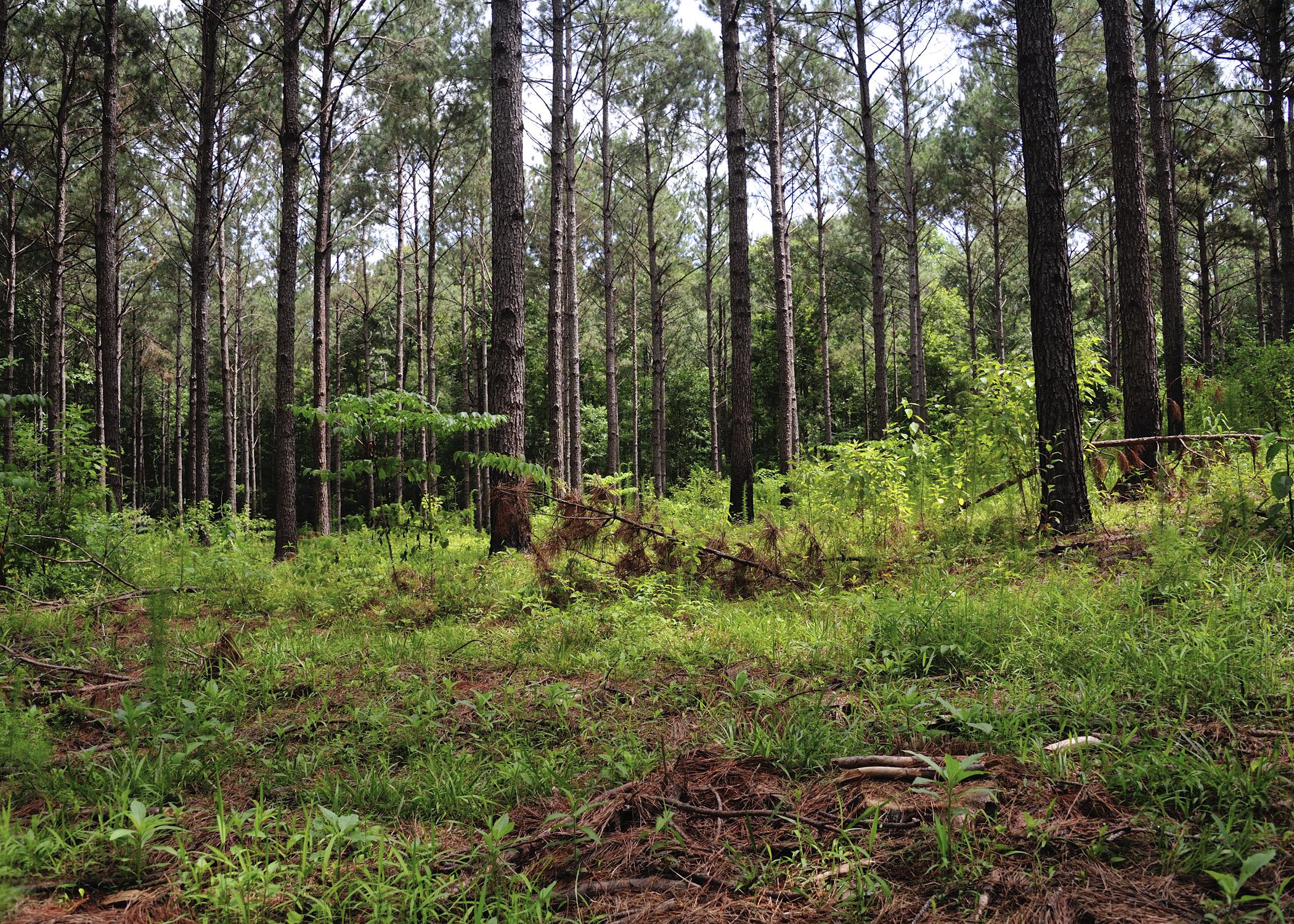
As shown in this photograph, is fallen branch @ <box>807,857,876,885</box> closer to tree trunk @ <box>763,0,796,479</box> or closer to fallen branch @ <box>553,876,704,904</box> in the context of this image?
fallen branch @ <box>553,876,704,904</box>

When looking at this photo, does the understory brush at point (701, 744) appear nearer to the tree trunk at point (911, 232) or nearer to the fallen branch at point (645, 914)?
the fallen branch at point (645, 914)

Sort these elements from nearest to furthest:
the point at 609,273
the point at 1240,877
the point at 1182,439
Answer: the point at 1240,877 < the point at 1182,439 < the point at 609,273

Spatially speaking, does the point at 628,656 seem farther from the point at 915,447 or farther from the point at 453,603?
the point at 915,447

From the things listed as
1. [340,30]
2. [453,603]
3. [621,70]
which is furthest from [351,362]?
[453,603]

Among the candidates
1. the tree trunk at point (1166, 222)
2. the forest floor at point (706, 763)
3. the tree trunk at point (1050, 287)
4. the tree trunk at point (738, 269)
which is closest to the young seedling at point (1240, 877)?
the forest floor at point (706, 763)

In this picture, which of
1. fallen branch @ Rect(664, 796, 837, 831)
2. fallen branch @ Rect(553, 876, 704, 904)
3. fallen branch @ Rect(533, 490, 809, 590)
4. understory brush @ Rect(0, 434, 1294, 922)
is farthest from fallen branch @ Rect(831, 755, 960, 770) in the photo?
fallen branch @ Rect(533, 490, 809, 590)

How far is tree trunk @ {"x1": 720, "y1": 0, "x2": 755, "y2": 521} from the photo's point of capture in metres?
9.04

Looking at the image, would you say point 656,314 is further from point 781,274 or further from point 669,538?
point 669,538

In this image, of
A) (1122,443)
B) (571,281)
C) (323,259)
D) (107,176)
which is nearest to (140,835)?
(1122,443)

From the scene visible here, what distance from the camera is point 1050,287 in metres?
5.25

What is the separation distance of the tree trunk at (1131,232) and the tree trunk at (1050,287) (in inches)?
92.9

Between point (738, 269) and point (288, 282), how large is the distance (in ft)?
20.2

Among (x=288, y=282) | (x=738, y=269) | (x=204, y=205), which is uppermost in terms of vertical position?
(x=204, y=205)

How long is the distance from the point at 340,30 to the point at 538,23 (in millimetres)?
4958
